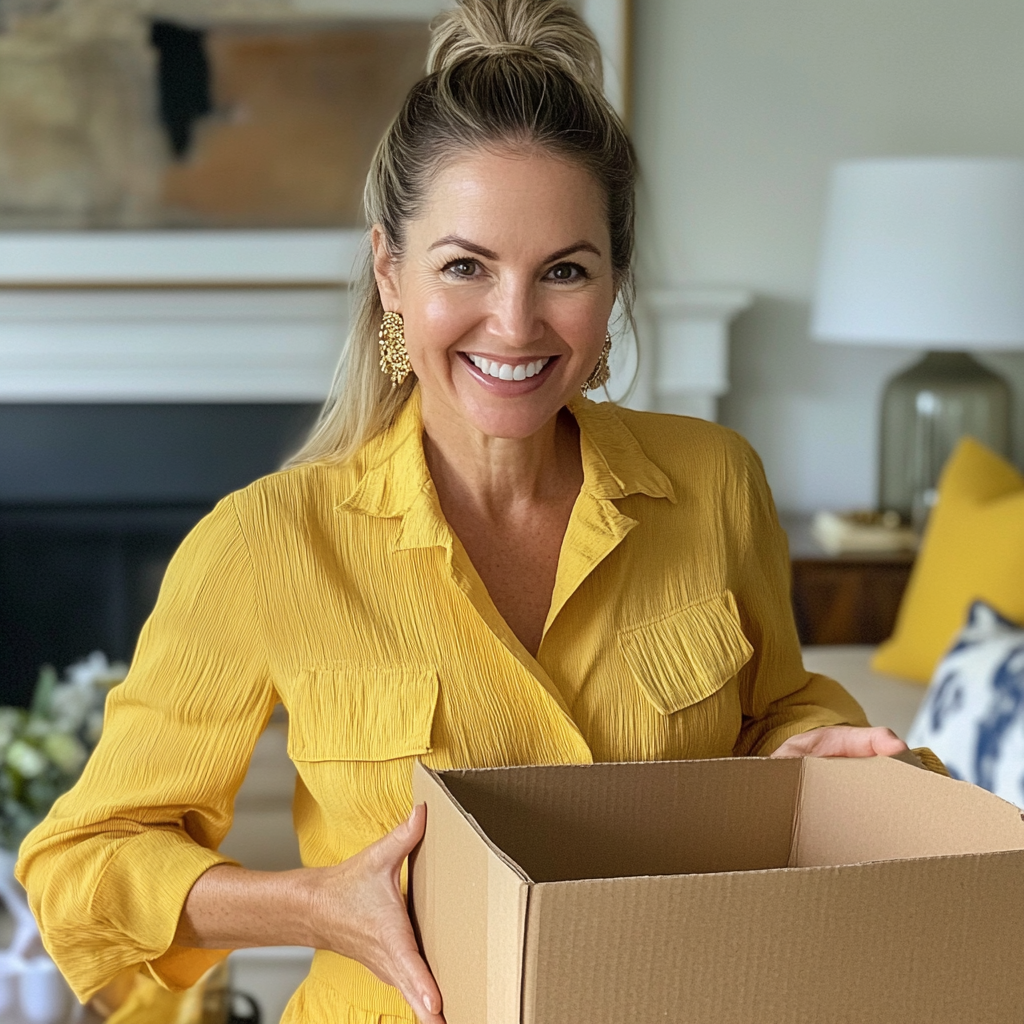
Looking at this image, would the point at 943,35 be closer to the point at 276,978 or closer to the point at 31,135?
the point at 31,135

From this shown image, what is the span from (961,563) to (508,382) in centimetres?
178

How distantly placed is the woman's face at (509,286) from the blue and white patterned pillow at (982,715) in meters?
1.11

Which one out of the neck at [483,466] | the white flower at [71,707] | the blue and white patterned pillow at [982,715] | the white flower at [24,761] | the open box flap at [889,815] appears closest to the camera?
the open box flap at [889,815]

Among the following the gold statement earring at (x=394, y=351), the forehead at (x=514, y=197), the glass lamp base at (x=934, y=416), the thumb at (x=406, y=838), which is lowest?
the glass lamp base at (x=934, y=416)

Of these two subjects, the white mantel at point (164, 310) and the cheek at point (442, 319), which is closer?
the cheek at point (442, 319)

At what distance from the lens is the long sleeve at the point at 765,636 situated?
1.14 metres

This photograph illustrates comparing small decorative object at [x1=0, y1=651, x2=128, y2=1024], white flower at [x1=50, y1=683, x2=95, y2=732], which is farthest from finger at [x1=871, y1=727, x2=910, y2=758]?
white flower at [x1=50, y1=683, x2=95, y2=732]

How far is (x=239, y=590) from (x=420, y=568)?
0.14 meters

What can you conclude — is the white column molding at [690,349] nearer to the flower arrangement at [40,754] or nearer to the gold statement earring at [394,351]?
the flower arrangement at [40,754]

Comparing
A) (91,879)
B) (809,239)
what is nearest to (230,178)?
(809,239)

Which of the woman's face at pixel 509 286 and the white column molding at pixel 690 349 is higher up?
the woman's face at pixel 509 286

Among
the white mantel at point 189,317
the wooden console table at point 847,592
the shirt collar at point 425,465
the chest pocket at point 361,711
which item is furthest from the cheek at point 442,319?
the white mantel at point 189,317

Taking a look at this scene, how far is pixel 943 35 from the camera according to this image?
3.20 m

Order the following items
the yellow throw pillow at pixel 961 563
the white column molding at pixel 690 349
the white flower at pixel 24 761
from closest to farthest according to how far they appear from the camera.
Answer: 1. the white flower at pixel 24 761
2. the yellow throw pillow at pixel 961 563
3. the white column molding at pixel 690 349
